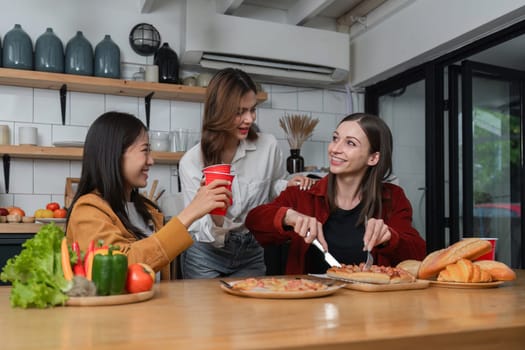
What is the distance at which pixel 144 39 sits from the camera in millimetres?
4062

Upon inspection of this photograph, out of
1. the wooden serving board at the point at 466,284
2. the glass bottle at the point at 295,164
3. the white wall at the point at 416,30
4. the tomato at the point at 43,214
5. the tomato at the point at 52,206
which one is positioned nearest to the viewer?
the wooden serving board at the point at 466,284

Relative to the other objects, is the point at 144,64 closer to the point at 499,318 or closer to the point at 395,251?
the point at 395,251

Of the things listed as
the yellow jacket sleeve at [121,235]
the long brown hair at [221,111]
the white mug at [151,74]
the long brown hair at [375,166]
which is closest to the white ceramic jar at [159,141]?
the white mug at [151,74]

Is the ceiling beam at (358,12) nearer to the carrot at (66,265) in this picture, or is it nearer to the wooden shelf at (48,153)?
the wooden shelf at (48,153)

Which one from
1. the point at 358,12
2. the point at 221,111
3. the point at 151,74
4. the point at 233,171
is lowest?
the point at 233,171

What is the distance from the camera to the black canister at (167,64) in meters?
4.00

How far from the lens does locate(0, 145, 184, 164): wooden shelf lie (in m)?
3.54

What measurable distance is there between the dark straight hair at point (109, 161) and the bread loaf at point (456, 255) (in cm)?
86

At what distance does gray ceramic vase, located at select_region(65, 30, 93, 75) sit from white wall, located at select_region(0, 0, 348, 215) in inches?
8.5

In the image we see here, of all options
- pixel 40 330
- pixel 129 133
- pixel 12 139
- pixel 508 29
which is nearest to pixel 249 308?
pixel 40 330

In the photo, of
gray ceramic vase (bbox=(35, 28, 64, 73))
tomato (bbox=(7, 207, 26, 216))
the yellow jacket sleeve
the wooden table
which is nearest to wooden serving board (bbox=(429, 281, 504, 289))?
the wooden table

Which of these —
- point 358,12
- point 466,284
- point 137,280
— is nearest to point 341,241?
point 466,284

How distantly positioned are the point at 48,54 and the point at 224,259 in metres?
2.31

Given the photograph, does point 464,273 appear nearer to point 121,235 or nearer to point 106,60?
point 121,235
